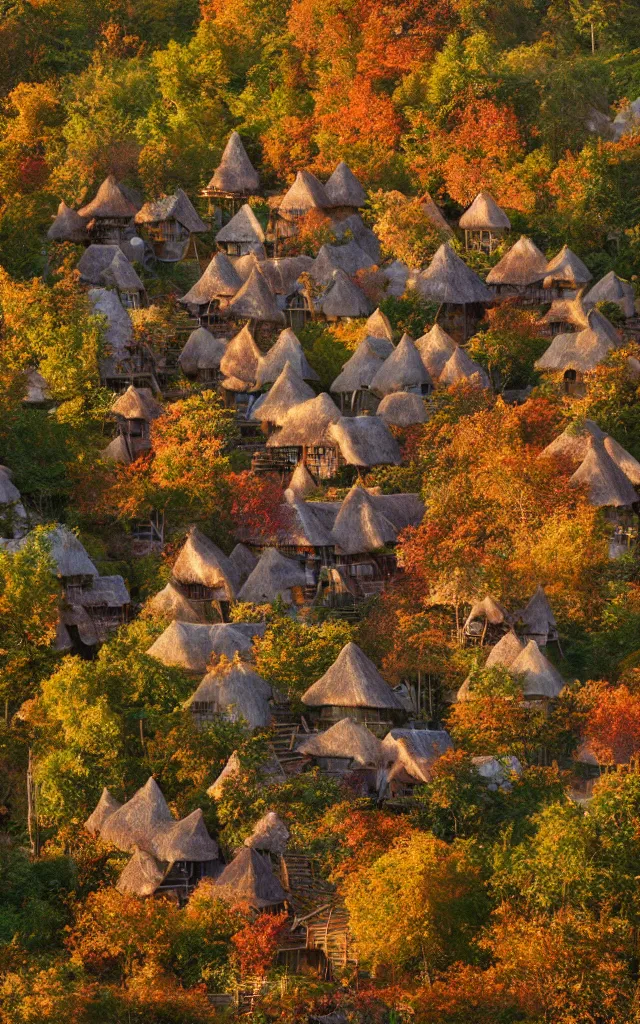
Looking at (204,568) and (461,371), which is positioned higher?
(204,568)

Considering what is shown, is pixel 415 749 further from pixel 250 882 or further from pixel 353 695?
pixel 250 882

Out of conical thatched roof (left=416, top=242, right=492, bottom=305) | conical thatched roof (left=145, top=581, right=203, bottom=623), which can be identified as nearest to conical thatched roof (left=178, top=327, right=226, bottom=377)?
conical thatched roof (left=416, top=242, right=492, bottom=305)

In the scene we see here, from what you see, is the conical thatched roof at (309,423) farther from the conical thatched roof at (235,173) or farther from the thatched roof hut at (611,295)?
the conical thatched roof at (235,173)

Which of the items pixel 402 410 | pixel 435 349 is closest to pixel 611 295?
pixel 435 349

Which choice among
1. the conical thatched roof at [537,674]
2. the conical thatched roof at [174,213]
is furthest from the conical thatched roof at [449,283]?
the conical thatched roof at [537,674]

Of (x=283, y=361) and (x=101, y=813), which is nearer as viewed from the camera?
(x=101, y=813)
